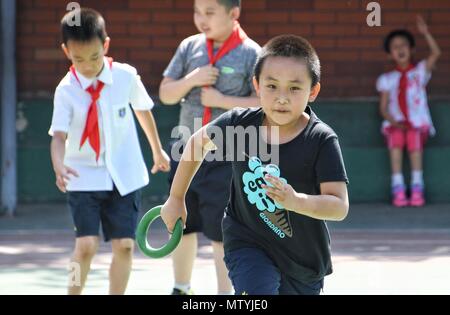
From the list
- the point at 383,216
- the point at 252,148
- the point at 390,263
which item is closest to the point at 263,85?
the point at 252,148

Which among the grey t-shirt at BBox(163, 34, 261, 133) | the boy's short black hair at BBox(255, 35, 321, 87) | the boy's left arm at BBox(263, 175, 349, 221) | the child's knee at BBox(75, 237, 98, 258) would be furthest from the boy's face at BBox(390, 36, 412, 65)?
the boy's left arm at BBox(263, 175, 349, 221)

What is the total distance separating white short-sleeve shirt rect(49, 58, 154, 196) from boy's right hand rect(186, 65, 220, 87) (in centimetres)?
46

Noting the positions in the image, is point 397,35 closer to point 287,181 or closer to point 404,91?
point 404,91

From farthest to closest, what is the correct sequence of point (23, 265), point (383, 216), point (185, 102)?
point (383, 216), point (23, 265), point (185, 102)

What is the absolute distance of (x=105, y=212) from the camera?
21.8 feet

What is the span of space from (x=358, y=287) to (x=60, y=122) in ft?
7.64

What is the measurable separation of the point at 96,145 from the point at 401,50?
→ 203 inches

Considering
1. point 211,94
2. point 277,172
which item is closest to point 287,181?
point 277,172

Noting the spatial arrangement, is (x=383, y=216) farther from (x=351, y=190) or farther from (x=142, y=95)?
(x=142, y=95)

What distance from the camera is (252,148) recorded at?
500cm

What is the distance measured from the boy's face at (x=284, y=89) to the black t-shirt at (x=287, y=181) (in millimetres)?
124

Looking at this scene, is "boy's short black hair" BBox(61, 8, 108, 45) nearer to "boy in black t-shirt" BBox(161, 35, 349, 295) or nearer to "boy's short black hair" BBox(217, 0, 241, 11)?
"boy's short black hair" BBox(217, 0, 241, 11)

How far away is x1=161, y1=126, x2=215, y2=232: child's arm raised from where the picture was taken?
511cm

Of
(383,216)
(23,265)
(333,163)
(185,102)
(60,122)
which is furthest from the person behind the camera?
(383,216)
